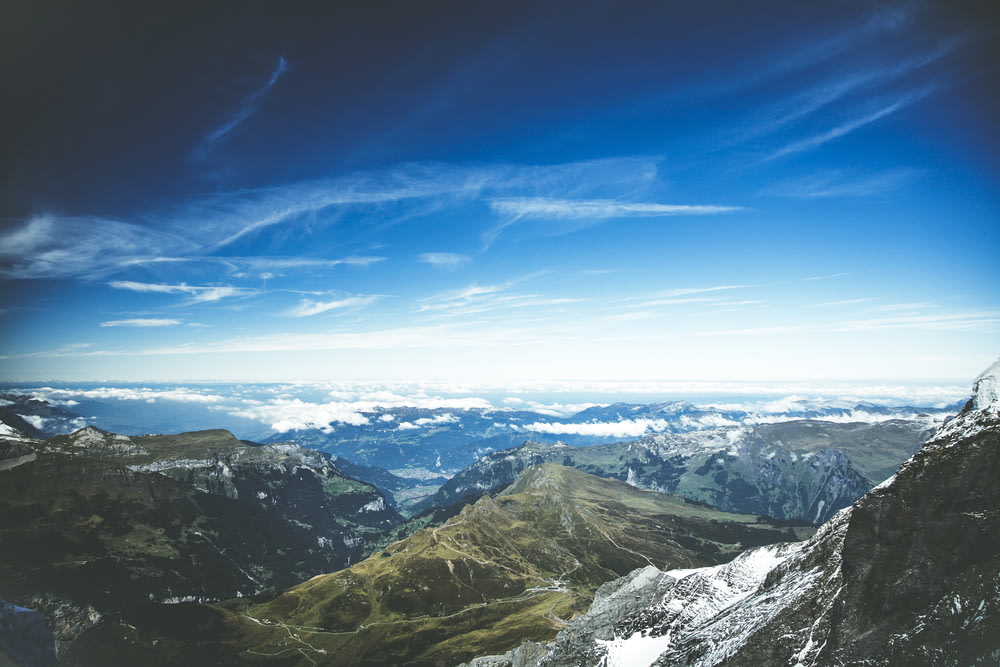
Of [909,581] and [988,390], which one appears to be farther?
[988,390]

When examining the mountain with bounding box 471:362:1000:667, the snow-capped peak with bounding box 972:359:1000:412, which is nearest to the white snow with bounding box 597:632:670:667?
the mountain with bounding box 471:362:1000:667

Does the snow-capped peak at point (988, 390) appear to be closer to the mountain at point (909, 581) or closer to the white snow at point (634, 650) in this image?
the mountain at point (909, 581)

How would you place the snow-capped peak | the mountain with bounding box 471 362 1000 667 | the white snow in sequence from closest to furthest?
the mountain with bounding box 471 362 1000 667
the snow-capped peak
the white snow

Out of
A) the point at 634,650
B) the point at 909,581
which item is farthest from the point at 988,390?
the point at 634,650

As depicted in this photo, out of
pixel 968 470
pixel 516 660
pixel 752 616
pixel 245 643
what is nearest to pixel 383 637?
pixel 245 643

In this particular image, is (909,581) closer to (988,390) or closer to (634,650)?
(988,390)

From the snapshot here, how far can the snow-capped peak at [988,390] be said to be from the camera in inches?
1428

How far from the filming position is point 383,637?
615 ft

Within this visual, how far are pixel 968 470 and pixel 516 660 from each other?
88.2 metres

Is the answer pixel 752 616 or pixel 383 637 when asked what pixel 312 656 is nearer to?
pixel 383 637

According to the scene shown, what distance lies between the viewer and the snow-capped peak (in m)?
36.3

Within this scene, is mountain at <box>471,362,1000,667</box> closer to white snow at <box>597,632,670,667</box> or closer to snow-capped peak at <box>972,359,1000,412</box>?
snow-capped peak at <box>972,359,1000,412</box>

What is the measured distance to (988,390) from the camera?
37469 mm

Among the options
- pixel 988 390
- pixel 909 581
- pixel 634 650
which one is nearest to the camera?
pixel 909 581
